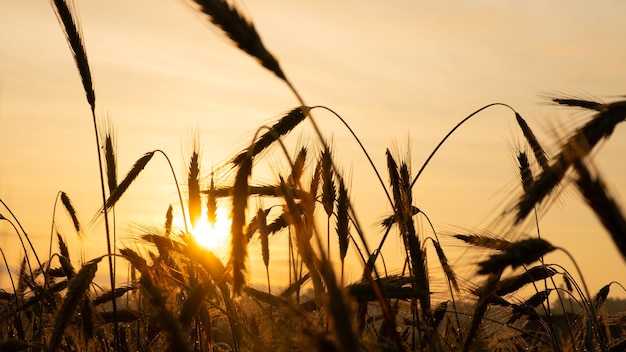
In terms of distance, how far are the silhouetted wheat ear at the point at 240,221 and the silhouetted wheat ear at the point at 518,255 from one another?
3.18ft

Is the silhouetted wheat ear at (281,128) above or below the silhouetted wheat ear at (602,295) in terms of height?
above

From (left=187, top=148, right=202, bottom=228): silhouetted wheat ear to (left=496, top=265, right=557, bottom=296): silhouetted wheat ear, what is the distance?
2.09 m

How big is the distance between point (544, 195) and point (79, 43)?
3.76 metres

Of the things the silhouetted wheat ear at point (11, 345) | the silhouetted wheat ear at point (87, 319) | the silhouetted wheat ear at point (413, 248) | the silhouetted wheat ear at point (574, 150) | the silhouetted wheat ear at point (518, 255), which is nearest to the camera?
the silhouetted wheat ear at point (574, 150)

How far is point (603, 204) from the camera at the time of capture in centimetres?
265

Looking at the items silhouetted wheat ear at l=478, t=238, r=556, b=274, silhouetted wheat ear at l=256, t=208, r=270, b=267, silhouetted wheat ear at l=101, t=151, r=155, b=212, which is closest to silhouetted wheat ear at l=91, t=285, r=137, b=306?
silhouetted wheat ear at l=101, t=151, r=155, b=212

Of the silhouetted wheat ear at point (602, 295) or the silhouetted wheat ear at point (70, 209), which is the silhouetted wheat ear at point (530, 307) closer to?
the silhouetted wheat ear at point (602, 295)

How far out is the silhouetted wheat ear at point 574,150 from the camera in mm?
2744

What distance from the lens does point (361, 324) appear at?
4.84 metres

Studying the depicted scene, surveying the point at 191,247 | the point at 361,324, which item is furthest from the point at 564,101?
the point at 191,247

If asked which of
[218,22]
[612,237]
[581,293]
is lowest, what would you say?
[581,293]

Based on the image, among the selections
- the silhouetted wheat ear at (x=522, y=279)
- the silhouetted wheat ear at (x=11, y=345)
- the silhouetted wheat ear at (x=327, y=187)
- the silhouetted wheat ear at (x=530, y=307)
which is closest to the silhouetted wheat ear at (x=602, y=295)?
the silhouetted wheat ear at (x=530, y=307)

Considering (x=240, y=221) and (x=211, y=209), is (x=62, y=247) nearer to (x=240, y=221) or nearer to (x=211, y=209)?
(x=211, y=209)

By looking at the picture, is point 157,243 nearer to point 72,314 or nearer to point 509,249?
point 72,314
